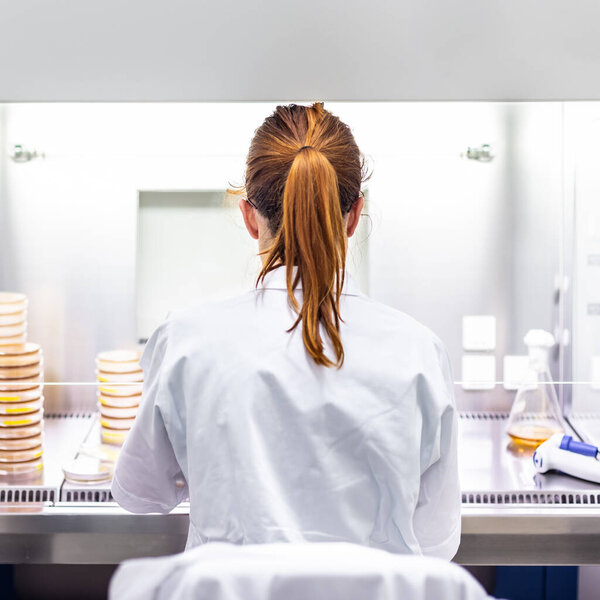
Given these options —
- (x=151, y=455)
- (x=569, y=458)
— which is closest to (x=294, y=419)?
(x=151, y=455)

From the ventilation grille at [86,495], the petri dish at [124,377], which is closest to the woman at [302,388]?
the ventilation grille at [86,495]

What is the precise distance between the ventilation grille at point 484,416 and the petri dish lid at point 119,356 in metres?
0.74

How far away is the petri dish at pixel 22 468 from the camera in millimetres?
1561

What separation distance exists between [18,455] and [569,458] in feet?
3.34

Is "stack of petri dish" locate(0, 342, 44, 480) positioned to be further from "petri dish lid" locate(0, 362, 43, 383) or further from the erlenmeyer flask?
the erlenmeyer flask

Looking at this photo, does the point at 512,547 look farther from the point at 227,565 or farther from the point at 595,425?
the point at 227,565

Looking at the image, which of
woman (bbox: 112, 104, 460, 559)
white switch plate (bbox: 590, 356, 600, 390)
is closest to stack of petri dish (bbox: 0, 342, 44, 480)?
woman (bbox: 112, 104, 460, 559)

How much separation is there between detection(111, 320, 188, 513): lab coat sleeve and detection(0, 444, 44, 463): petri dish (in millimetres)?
479

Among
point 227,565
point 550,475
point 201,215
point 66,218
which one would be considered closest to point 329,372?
point 227,565

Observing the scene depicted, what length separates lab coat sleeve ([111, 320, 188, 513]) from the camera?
1.07 metres

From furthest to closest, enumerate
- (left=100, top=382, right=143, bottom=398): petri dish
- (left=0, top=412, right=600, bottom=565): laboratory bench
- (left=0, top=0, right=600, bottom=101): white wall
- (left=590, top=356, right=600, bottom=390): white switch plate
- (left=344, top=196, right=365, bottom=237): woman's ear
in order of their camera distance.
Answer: (left=590, top=356, right=600, bottom=390): white switch plate < (left=100, top=382, right=143, bottom=398): petri dish < (left=0, top=0, right=600, bottom=101): white wall < (left=0, top=412, right=600, bottom=565): laboratory bench < (left=344, top=196, right=365, bottom=237): woman's ear

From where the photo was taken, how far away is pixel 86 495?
146 centimetres

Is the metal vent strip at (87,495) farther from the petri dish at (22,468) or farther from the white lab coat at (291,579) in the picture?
the white lab coat at (291,579)

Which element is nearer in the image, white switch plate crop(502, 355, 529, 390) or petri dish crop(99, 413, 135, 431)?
petri dish crop(99, 413, 135, 431)
